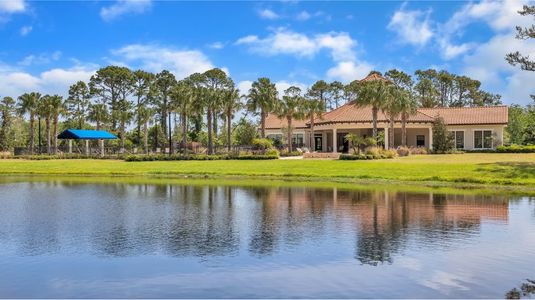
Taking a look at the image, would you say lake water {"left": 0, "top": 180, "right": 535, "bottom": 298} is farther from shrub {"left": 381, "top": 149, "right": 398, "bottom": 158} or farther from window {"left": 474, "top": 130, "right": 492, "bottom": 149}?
window {"left": 474, "top": 130, "right": 492, "bottom": 149}

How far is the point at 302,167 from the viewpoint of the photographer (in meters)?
46.3

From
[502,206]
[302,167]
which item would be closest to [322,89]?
[302,167]

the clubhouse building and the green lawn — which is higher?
the clubhouse building

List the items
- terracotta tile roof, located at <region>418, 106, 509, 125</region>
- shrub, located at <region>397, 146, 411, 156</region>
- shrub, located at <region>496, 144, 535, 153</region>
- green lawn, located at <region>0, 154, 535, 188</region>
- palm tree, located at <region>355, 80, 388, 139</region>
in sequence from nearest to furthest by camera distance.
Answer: green lawn, located at <region>0, 154, 535, 188</region> → palm tree, located at <region>355, 80, 388, 139</region> → shrub, located at <region>397, 146, 411, 156</region> → shrub, located at <region>496, 144, 535, 153</region> → terracotta tile roof, located at <region>418, 106, 509, 125</region>

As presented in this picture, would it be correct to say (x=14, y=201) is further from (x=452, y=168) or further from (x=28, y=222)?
(x=452, y=168)

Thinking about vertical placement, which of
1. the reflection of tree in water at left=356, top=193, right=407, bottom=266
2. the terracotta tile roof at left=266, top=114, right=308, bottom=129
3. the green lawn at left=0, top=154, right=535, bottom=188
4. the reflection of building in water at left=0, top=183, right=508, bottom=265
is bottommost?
the reflection of tree in water at left=356, top=193, right=407, bottom=266

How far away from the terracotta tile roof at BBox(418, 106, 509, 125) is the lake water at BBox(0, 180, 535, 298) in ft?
143

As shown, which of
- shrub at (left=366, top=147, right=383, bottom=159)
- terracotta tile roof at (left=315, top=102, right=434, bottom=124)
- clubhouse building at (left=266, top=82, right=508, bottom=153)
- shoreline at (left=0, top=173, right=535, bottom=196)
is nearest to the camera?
shoreline at (left=0, top=173, right=535, bottom=196)

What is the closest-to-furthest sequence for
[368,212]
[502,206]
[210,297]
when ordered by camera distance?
[210,297], [368,212], [502,206]

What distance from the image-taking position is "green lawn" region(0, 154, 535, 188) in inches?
1459

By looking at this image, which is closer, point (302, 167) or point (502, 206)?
point (502, 206)

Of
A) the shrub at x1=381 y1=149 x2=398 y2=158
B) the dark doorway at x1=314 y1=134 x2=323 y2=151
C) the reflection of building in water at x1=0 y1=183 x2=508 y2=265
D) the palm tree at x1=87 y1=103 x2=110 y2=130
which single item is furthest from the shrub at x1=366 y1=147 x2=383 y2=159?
the palm tree at x1=87 y1=103 x2=110 y2=130

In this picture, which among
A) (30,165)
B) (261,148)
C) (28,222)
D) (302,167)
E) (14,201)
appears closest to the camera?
(28,222)

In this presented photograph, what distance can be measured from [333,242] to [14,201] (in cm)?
1814
